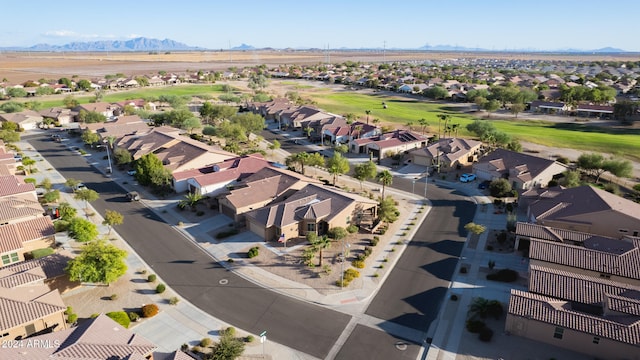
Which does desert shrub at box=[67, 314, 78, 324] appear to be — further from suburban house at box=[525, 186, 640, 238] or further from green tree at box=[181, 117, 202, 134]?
green tree at box=[181, 117, 202, 134]

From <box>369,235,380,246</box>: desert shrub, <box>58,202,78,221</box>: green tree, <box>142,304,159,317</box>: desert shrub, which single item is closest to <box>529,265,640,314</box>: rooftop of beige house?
<box>369,235,380,246</box>: desert shrub

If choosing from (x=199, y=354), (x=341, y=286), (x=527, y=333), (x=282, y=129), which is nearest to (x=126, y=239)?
(x=199, y=354)

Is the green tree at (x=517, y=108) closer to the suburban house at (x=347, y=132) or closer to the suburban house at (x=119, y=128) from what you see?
the suburban house at (x=347, y=132)

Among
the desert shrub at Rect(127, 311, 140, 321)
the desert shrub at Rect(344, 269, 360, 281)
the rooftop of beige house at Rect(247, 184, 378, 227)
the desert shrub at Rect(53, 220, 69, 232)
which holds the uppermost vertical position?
the rooftop of beige house at Rect(247, 184, 378, 227)

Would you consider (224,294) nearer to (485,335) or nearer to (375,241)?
(375,241)

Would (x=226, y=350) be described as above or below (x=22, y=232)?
below

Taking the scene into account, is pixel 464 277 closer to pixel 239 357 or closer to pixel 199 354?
pixel 239 357

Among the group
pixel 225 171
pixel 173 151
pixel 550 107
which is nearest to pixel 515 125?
pixel 550 107
